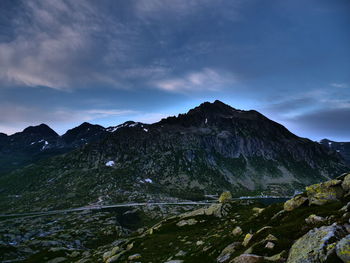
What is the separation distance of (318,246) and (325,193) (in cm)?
2566

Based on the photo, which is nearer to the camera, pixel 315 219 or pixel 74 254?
pixel 315 219

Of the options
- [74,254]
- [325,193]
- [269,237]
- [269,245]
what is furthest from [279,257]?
[74,254]

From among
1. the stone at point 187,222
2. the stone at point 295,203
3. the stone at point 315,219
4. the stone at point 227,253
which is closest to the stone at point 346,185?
the stone at point 295,203

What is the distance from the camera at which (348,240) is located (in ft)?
46.4

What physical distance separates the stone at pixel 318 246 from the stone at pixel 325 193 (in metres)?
21.0

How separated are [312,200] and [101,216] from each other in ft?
638

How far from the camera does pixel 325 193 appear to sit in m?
37.6

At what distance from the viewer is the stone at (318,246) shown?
15.3 metres

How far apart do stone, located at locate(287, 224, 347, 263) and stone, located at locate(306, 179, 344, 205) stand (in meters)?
21.0

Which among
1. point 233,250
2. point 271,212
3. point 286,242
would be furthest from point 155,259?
point 286,242

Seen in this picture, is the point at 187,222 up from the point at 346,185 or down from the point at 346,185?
down

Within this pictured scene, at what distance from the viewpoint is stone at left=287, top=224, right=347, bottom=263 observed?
15.3 metres

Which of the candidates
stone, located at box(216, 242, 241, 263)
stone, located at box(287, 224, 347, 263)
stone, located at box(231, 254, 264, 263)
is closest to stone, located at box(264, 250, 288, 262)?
stone, located at box(231, 254, 264, 263)

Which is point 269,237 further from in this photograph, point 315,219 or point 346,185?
point 346,185
